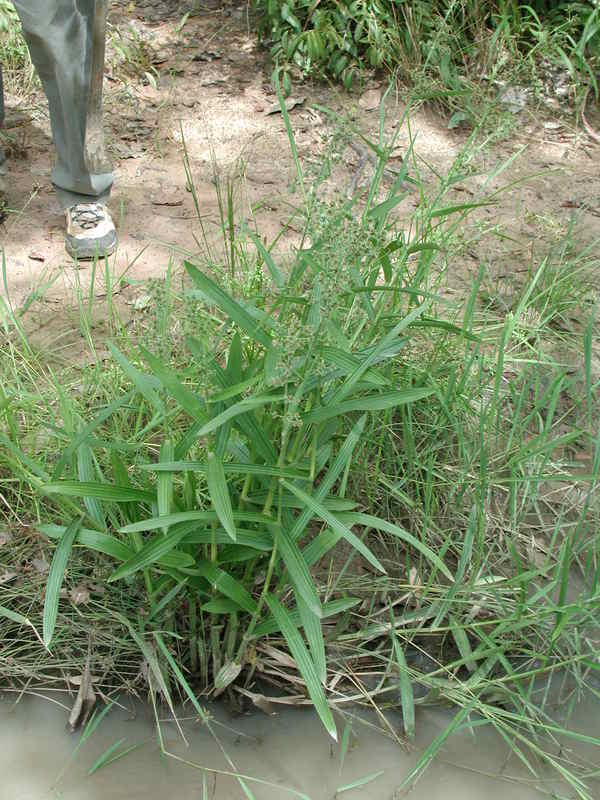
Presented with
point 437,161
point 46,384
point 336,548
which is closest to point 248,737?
point 336,548

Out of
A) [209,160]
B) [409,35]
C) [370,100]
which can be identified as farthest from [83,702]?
[409,35]

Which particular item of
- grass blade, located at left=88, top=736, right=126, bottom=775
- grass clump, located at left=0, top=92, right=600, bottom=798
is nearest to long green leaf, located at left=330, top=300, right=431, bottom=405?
grass clump, located at left=0, top=92, right=600, bottom=798

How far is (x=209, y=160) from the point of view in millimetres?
3293

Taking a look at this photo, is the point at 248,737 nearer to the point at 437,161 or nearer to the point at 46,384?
the point at 46,384

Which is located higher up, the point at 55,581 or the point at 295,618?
the point at 55,581

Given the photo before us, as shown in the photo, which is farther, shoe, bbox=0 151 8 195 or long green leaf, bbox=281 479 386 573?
shoe, bbox=0 151 8 195

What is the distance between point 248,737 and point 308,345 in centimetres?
86

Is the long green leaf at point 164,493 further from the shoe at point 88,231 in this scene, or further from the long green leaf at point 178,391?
the shoe at point 88,231

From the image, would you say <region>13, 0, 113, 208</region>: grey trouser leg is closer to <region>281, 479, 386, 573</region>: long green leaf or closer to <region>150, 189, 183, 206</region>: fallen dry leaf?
<region>150, 189, 183, 206</region>: fallen dry leaf

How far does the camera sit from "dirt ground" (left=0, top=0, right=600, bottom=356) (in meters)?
2.73

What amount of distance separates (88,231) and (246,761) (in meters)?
1.80

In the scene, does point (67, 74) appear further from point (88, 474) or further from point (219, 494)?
point (219, 494)

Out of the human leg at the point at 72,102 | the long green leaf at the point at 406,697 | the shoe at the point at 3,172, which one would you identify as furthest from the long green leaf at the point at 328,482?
the shoe at the point at 3,172

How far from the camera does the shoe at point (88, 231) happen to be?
2.67m
